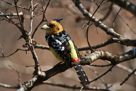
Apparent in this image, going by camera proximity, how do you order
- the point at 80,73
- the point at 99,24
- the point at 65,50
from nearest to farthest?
1. the point at 80,73
2. the point at 65,50
3. the point at 99,24

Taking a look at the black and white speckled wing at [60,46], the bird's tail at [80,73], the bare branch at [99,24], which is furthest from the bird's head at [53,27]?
the bird's tail at [80,73]

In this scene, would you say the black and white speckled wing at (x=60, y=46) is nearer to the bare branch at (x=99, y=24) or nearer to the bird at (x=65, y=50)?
the bird at (x=65, y=50)

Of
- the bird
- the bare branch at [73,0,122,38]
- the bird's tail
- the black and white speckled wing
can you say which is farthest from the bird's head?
the bird's tail

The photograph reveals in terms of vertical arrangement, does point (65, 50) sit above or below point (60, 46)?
below

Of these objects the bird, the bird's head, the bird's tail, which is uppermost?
the bird's head

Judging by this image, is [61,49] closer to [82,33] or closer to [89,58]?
[89,58]

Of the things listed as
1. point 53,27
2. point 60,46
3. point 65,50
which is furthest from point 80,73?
point 53,27

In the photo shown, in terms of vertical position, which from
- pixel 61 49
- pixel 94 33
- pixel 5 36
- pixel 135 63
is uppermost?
pixel 5 36

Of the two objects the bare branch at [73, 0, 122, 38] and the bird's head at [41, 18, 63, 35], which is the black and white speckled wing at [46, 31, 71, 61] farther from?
the bare branch at [73, 0, 122, 38]

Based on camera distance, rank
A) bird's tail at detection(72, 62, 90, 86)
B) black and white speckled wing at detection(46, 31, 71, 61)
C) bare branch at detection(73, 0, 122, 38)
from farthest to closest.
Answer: bare branch at detection(73, 0, 122, 38) < black and white speckled wing at detection(46, 31, 71, 61) < bird's tail at detection(72, 62, 90, 86)

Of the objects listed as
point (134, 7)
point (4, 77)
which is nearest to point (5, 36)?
point (4, 77)

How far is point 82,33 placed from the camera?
10.8 m

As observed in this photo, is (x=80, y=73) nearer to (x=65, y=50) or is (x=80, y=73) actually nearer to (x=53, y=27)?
(x=65, y=50)

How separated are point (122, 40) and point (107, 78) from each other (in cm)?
646
